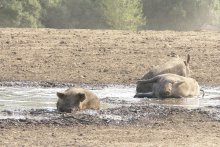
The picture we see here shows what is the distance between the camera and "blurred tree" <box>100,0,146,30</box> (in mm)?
50094

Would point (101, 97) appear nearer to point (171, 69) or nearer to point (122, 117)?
point (171, 69)

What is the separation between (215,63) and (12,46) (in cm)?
614

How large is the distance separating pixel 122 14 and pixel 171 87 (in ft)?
109

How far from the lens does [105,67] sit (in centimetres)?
2247

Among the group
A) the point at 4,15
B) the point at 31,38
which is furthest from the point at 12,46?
the point at 4,15

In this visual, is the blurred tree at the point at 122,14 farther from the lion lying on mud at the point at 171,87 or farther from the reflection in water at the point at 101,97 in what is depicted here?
the lion lying on mud at the point at 171,87

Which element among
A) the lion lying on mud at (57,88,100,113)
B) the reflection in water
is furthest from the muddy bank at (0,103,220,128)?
the reflection in water

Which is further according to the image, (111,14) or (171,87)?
(111,14)

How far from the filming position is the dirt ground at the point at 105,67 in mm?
11789

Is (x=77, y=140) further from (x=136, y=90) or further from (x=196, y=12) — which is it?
(x=196, y=12)

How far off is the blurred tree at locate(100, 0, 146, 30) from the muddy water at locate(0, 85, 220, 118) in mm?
30884

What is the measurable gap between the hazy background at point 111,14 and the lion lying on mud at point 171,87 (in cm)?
3155

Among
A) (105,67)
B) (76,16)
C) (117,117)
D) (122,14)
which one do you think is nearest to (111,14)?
(122,14)

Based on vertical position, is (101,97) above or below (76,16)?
below
